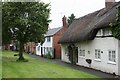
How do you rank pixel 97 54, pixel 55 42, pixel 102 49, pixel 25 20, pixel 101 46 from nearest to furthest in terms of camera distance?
pixel 102 49, pixel 101 46, pixel 97 54, pixel 25 20, pixel 55 42

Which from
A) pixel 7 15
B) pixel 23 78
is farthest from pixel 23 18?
pixel 23 78

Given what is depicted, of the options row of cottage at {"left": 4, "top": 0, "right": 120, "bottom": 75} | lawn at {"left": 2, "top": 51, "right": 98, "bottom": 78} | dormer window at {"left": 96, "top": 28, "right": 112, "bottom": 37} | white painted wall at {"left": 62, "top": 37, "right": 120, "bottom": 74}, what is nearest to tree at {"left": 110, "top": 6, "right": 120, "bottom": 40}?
row of cottage at {"left": 4, "top": 0, "right": 120, "bottom": 75}

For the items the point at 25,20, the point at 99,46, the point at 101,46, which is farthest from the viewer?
the point at 25,20

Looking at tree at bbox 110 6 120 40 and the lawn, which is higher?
tree at bbox 110 6 120 40

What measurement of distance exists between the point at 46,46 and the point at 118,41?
36.9 m

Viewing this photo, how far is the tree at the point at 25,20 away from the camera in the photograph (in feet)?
117

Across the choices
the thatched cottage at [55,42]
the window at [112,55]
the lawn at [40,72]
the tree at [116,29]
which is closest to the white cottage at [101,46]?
the window at [112,55]

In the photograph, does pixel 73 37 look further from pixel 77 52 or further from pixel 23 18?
pixel 23 18

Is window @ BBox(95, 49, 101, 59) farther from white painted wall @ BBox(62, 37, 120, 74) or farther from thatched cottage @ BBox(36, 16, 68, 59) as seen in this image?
thatched cottage @ BBox(36, 16, 68, 59)

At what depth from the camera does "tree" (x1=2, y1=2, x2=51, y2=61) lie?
117 ft

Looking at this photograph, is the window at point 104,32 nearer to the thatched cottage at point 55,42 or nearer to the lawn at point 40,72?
the lawn at point 40,72

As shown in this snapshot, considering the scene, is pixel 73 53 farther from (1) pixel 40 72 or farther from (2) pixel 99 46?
(1) pixel 40 72

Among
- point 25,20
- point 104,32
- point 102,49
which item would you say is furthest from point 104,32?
point 25,20

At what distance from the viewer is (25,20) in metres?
35.4
